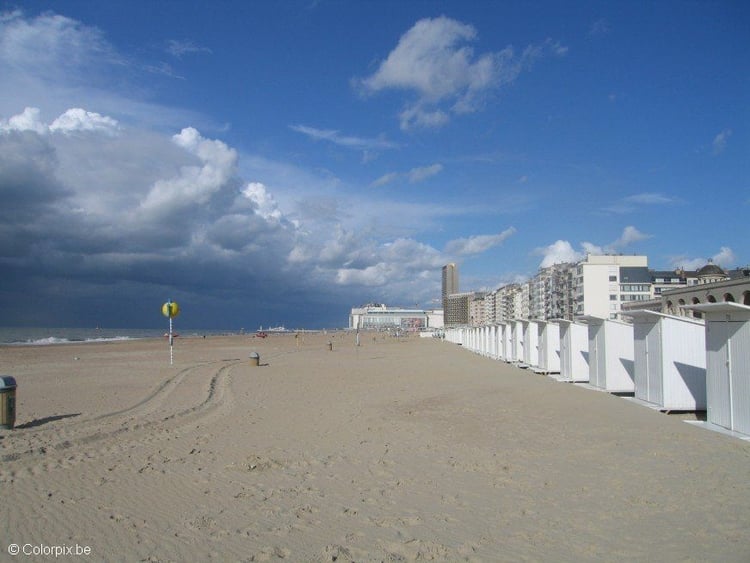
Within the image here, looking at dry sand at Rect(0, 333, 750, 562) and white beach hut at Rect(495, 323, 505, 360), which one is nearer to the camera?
dry sand at Rect(0, 333, 750, 562)

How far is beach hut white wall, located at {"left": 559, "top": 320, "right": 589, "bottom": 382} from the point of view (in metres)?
20.0

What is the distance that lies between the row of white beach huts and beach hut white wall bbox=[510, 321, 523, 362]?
8.11 meters

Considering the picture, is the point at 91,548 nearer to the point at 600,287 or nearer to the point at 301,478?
the point at 301,478

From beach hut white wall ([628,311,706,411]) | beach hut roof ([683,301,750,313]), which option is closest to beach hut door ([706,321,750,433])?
beach hut roof ([683,301,750,313])

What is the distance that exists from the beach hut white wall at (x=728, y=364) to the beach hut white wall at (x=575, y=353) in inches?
358

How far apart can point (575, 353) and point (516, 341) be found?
10.5m

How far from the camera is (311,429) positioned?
1114cm

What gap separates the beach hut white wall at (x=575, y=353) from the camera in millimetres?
20016

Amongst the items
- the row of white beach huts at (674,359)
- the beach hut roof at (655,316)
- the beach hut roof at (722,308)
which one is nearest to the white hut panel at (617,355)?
the row of white beach huts at (674,359)

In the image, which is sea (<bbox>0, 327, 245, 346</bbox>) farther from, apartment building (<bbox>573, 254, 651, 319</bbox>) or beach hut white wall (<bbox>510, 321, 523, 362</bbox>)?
apartment building (<bbox>573, 254, 651, 319</bbox>)

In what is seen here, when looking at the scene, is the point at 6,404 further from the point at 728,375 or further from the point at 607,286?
the point at 607,286

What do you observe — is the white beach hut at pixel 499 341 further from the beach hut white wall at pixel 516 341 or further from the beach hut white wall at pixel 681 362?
the beach hut white wall at pixel 681 362

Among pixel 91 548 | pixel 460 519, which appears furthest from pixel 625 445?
pixel 91 548

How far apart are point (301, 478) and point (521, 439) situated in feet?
14.7
